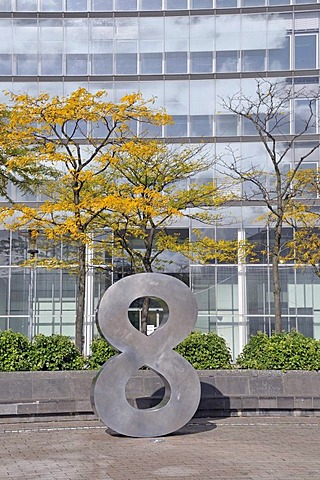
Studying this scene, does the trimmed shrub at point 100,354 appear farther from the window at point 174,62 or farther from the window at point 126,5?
the window at point 126,5

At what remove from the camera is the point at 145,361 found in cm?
1298

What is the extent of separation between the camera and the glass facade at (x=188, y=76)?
112 feet

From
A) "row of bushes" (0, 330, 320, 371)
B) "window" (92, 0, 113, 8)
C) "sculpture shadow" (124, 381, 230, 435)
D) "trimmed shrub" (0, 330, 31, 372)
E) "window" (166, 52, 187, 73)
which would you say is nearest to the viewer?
"sculpture shadow" (124, 381, 230, 435)

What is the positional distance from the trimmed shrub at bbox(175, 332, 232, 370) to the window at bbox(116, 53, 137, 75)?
21.4 meters

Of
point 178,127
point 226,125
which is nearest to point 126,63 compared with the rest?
point 178,127

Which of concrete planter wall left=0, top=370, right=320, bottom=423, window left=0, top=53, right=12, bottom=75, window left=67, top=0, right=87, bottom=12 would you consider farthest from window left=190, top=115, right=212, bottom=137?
concrete planter wall left=0, top=370, right=320, bottom=423

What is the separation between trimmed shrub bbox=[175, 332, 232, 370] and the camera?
16125 millimetres

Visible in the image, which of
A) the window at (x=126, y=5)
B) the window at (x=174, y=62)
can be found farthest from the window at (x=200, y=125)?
the window at (x=126, y=5)

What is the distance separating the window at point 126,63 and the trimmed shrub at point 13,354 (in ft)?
72.5

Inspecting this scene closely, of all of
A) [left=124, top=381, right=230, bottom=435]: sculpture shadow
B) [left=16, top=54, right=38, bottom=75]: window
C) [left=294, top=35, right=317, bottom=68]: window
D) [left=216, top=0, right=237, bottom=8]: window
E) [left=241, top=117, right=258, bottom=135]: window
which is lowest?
[left=124, top=381, right=230, bottom=435]: sculpture shadow

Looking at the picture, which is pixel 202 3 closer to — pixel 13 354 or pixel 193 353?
pixel 193 353

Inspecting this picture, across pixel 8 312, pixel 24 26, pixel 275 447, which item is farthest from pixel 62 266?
pixel 24 26

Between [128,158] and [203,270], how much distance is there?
480 inches

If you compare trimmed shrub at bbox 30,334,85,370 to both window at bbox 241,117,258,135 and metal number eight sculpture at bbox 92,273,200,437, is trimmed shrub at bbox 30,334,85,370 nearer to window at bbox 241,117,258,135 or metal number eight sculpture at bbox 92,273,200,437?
metal number eight sculpture at bbox 92,273,200,437
